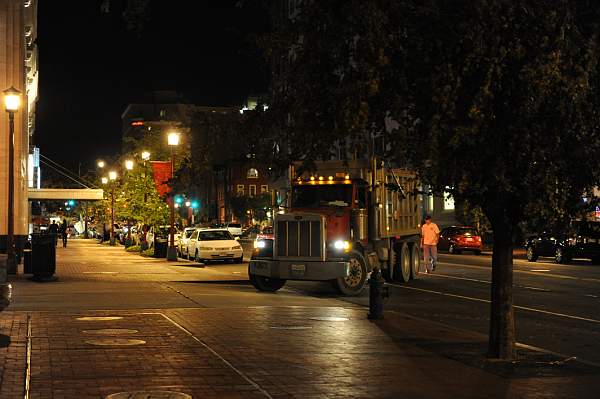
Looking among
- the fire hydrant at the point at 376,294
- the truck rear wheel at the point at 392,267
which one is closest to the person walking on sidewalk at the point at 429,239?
the truck rear wheel at the point at 392,267

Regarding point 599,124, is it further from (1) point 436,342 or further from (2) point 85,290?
(2) point 85,290

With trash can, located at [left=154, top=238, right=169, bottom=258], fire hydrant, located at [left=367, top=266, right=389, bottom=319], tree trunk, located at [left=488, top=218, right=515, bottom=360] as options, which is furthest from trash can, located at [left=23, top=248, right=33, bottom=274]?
tree trunk, located at [left=488, top=218, right=515, bottom=360]

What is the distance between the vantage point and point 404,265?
25875 mm

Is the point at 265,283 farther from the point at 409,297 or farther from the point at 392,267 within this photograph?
the point at 392,267

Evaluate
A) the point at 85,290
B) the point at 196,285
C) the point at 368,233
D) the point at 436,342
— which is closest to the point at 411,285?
the point at 368,233

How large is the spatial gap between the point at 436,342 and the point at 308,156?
12.3 feet

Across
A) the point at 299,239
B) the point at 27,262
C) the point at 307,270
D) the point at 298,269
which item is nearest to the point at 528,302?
the point at 307,270

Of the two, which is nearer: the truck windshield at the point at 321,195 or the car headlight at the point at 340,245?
the car headlight at the point at 340,245

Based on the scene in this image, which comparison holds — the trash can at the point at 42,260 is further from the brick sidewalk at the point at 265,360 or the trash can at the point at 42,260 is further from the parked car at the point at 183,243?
the parked car at the point at 183,243

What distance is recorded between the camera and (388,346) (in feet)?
41.4

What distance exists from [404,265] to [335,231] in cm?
445

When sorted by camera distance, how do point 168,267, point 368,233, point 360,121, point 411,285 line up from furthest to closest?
point 168,267 < point 411,285 < point 368,233 < point 360,121

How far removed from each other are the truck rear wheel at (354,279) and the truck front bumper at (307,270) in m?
0.47

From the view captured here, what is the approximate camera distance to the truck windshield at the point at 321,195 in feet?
75.1
